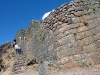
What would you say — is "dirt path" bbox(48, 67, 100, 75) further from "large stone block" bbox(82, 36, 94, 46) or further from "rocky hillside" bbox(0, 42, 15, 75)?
"rocky hillside" bbox(0, 42, 15, 75)

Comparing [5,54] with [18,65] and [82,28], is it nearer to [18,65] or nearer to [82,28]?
[18,65]

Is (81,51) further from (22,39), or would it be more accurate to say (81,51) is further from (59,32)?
(22,39)

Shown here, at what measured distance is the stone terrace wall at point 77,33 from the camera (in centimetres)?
1009

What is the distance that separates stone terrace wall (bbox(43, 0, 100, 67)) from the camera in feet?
33.1

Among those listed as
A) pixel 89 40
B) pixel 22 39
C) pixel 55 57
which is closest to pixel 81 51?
pixel 89 40

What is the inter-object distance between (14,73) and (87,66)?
26.4ft

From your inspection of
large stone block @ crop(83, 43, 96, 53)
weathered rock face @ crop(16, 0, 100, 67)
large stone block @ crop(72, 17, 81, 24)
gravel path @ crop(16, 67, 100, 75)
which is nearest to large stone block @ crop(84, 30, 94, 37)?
weathered rock face @ crop(16, 0, 100, 67)

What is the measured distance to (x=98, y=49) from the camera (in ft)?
32.7

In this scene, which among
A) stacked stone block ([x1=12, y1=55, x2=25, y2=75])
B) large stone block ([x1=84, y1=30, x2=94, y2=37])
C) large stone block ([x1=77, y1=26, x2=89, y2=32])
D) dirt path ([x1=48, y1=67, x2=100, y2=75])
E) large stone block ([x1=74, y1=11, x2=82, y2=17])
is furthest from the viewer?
stacked stone block ([x1=12, y1=55, x2=25, y2=75])

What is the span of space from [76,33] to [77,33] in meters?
0.05

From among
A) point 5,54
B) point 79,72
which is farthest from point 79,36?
point 5,54

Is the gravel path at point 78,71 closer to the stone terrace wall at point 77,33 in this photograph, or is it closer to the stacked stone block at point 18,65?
the stone terrace wall at point 77,33

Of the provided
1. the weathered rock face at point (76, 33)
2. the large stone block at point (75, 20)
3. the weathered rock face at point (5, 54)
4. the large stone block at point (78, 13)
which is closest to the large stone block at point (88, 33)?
the weathered rock face at point (76, 33)

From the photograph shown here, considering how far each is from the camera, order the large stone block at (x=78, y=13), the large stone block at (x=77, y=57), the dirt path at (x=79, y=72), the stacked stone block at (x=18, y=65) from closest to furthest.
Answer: the dirt path at (x=79, y=72), the large stone block at (x=77, y=57), the large stone block at (x=78, y=13), the stacked stone block at (x=18, y=65)
